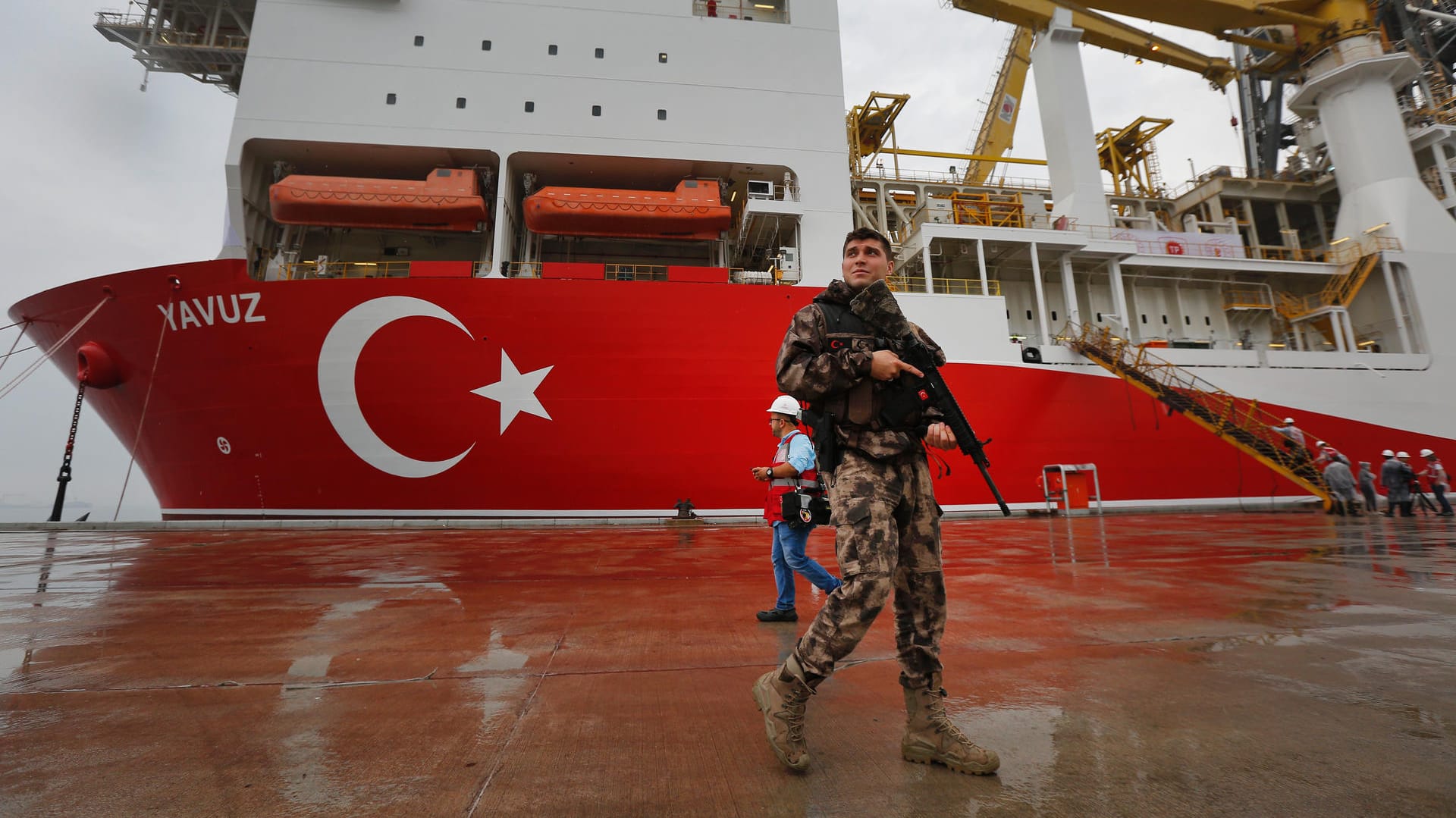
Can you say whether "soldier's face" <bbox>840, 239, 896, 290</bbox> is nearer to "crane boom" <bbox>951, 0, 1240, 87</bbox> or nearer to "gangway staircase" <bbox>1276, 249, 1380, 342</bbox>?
"crane boom" <bbox>951, 0, 1240, 87</bbox>

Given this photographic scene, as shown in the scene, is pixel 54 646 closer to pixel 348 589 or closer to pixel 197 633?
pixel 197 633

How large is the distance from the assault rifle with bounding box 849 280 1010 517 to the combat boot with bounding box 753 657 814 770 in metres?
0.70

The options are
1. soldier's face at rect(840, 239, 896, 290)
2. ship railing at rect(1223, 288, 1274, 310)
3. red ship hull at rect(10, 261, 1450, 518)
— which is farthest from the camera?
ship railing at rect(1223, 288, 1274, 310)

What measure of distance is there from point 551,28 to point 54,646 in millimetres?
11088

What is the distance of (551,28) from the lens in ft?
34.3

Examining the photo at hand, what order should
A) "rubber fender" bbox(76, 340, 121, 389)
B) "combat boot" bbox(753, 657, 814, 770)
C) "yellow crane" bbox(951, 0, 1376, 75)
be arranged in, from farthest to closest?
"yellow crane" bbox(951, 0, 1376, 75), "rubber fender" bbox(76, 340, 121, 389), "combat boot" bbox(753, 657, 814, 770)

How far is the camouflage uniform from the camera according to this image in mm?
1459

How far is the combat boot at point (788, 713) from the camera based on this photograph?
4.36ft

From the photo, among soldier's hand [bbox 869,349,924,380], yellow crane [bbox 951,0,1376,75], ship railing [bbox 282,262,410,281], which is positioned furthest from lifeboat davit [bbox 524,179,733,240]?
soldier's hand [bbox 869,349,924,380]

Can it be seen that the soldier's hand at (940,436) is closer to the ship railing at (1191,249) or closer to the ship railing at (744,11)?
the ship railing at (744,11)

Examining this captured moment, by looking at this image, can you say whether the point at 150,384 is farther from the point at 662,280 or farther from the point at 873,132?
the point at 873,132

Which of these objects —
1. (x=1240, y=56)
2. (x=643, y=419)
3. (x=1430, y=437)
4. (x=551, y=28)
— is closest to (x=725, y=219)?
(x=643, y=419)

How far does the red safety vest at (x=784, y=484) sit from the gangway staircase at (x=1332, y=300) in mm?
14918

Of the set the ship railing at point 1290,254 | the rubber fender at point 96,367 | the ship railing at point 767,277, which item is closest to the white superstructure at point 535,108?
the ship railing at point 767,277
